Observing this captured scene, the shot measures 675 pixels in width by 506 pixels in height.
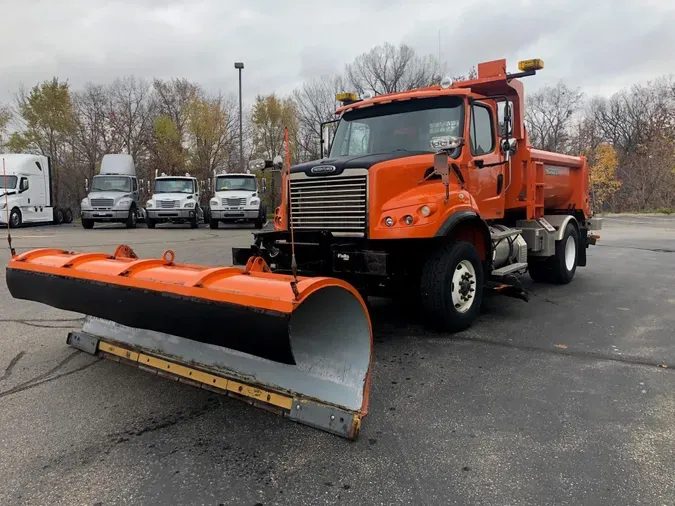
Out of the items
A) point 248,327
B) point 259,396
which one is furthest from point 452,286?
point 248,327

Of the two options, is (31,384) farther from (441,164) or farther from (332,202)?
(441,164)

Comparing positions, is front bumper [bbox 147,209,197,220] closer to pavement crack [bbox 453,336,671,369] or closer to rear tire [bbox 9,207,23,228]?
rear tire [bbox 9,207,23,228]

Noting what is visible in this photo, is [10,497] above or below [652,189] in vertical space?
below

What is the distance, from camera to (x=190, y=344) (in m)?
3.90

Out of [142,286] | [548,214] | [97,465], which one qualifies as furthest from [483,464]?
[548,214]

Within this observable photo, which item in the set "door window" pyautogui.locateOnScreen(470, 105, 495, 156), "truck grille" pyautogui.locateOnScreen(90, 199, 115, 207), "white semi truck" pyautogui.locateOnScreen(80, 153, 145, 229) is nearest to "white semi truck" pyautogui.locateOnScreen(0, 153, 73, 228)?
"white semi truck" pyautogui.locateOnScreen(80, 153, 145, 229)

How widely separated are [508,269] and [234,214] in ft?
55.1

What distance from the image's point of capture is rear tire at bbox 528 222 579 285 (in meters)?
8.55

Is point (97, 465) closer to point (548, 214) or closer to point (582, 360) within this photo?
point (582, 360)

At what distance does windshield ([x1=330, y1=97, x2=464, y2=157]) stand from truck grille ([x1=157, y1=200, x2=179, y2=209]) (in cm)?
1730

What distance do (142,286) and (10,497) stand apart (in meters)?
1.41

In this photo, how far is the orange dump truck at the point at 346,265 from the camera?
3.15 metres

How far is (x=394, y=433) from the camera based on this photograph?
324 centimetres

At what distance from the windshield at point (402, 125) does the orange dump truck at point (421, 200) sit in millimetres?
13
